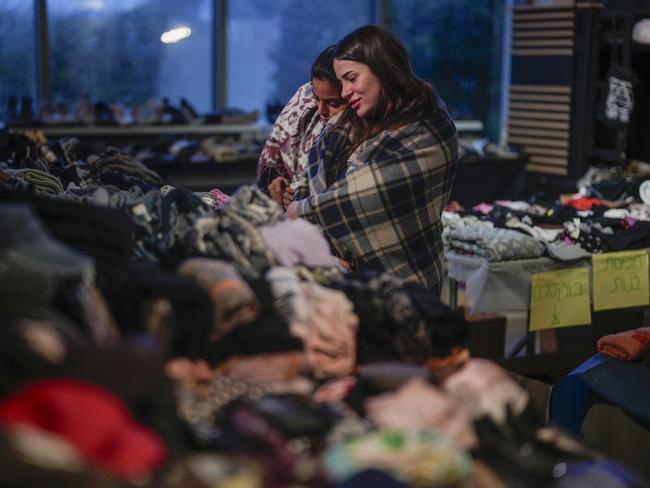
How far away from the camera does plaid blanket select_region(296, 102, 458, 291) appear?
11.0ft

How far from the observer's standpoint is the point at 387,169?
11.0 ft

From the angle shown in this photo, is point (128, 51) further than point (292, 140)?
Yes

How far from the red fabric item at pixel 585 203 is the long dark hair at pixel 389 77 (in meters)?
2.23

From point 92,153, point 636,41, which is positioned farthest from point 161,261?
point 636,41

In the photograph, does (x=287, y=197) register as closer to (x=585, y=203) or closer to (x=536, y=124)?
(x=585, y=203)

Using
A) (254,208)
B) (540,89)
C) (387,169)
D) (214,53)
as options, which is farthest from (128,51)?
(254,208)

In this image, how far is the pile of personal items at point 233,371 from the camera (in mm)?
1339

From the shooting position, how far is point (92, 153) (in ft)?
15.1

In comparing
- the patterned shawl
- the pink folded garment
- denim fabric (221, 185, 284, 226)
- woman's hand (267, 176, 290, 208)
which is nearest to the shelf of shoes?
the patterned shawl

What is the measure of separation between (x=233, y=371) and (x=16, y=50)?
6839 millimetres

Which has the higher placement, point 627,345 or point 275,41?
point 275,41

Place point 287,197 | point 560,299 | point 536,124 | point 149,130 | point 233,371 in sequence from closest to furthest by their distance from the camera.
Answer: point 233,371, point 287,197, point 560,299, point 149,130, point 536,124

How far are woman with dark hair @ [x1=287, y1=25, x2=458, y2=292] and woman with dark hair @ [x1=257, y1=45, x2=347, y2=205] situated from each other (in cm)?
29

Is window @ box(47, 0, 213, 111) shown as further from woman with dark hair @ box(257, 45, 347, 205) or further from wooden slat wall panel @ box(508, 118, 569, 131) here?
woman with dark hair @ box(257, 45, 347, 205)
